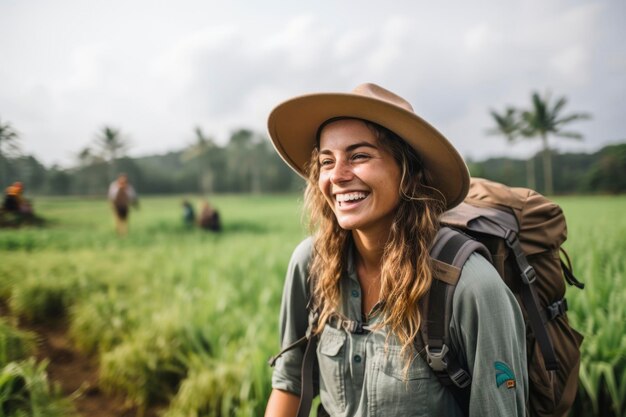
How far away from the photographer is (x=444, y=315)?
1.12m

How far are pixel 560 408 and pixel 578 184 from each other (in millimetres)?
3653

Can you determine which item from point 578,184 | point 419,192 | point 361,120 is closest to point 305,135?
point 361,120

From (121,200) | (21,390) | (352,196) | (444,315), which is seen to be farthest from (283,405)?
(121,200)

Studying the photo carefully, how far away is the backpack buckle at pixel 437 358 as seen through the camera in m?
1.11

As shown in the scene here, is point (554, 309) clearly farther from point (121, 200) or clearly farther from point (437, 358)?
point (121, 200)

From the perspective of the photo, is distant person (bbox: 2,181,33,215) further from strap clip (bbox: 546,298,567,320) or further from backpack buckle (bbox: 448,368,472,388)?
strap clip (bbox: 546,298,567,320)

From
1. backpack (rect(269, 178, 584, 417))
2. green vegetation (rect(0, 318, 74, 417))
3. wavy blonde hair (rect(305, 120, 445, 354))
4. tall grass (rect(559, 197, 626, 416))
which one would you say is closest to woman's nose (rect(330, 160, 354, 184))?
wavy blonde hair (rect(305, 120, 445, 354))

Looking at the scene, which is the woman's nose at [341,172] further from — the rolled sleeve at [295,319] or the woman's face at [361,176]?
the rolled sleeve at [295,319]

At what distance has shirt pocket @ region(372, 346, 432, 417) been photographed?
45.9 inches

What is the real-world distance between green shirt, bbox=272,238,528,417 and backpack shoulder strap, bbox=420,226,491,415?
2 centimetres

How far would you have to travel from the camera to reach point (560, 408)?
1.37 meters

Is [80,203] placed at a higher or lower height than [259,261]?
higher

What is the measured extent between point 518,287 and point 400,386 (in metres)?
0.54

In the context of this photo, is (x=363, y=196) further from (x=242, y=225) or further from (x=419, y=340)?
(x=242, y=225)
